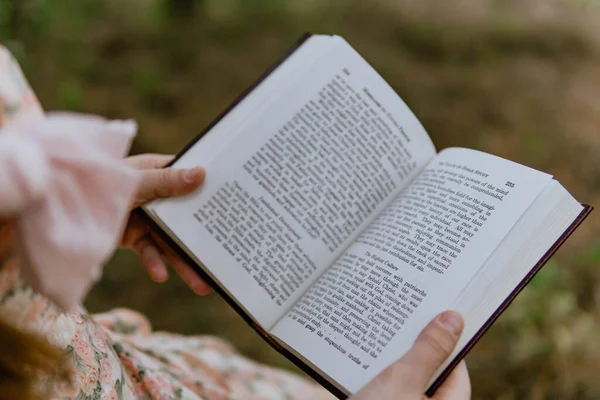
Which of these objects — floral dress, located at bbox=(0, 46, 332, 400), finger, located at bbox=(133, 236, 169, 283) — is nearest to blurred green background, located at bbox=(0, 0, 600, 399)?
floral dress, located at bbox=(0, 46, 332, 400)

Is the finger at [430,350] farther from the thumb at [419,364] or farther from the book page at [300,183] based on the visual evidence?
the book page at [300,183]

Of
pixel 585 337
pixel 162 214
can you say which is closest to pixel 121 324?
pixel 162 214

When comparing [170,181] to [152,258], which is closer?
[170,181]

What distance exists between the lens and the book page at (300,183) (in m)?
0.74

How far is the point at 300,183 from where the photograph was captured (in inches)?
30.0

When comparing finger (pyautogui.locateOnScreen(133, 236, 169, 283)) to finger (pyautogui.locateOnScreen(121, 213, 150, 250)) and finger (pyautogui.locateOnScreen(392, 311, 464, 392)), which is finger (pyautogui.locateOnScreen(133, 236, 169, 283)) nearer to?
finger (pyautogui.locateOnScreen(121, 213, 150, 250))

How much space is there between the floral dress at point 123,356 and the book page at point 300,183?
153 mm

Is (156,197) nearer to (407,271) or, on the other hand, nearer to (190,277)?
(190,277)

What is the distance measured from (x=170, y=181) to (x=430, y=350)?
0.36m

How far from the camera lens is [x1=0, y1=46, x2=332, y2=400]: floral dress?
19.0 inches

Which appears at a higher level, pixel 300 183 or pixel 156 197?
pixel 300 183

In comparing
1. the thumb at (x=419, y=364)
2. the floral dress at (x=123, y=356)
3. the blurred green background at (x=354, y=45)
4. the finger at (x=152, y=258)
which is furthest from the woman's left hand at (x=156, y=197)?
the blurred green background at (x=354, y=45)

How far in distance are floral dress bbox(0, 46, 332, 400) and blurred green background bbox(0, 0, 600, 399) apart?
1.56 feet

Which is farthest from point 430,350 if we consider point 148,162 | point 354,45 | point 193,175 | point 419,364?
point 354,45
